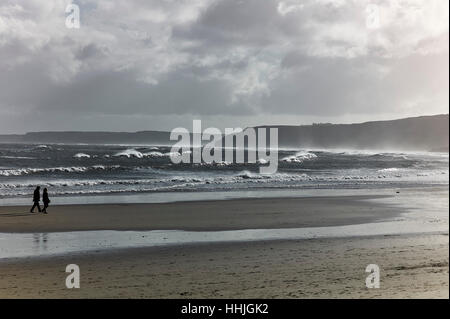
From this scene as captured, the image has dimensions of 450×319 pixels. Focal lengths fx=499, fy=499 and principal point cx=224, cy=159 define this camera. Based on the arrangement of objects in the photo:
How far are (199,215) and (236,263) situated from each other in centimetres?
870

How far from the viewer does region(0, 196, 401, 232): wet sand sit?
16.1 metres

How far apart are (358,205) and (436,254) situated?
1152cm

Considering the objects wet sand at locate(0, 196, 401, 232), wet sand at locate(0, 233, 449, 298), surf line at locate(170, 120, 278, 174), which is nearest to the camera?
wet sand at locate(0, 233, 449, 298)

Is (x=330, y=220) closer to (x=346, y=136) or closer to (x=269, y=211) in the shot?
(x=269, y=211)

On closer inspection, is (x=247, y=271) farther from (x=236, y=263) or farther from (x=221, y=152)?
(x=221, y=152)

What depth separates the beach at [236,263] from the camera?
7.89 metres

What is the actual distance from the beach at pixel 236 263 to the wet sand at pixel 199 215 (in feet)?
0.20

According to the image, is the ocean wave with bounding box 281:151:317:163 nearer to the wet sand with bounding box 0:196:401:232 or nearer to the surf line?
the surf line

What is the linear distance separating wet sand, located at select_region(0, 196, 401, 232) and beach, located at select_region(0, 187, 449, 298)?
6cm

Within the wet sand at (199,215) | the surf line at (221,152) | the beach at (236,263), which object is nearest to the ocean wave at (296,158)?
the surf line at (221,152)

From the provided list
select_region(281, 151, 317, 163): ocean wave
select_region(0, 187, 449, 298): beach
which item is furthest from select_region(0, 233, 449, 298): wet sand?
select_region(281, 151, 317, 163): ocean wave

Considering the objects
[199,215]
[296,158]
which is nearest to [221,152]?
[296,158]

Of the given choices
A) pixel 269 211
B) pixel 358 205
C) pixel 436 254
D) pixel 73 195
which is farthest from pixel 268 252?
pixel 73 195

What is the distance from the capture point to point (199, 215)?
1866 centimetres
